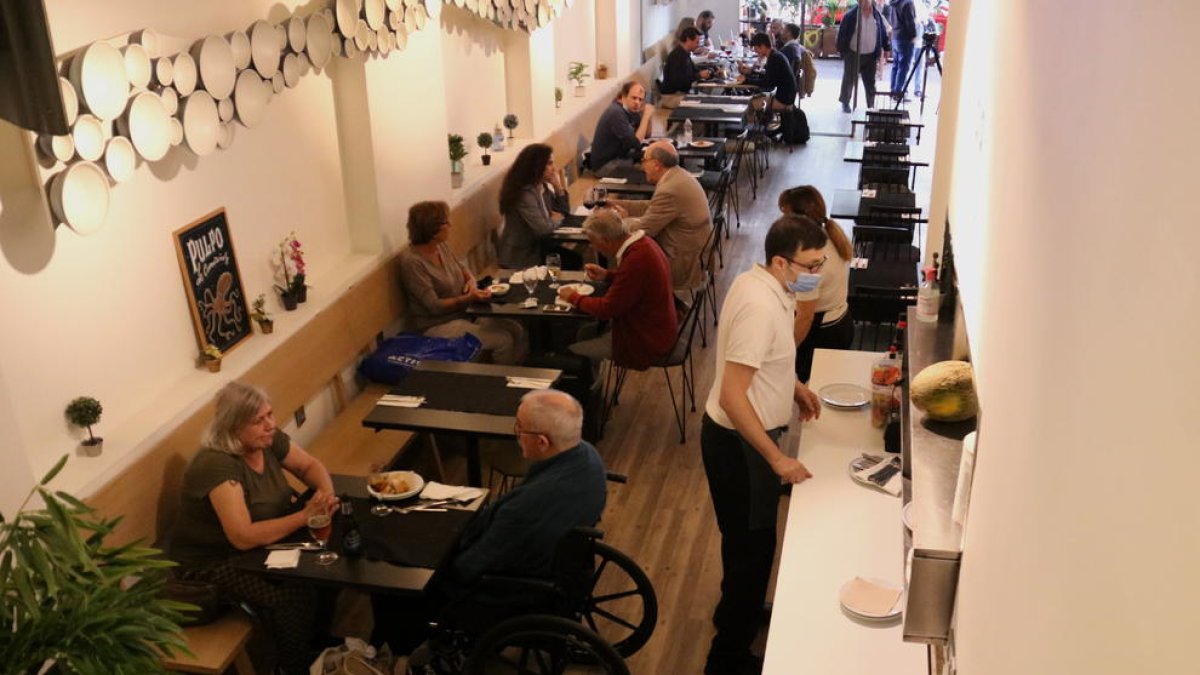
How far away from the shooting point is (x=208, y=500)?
4027mm

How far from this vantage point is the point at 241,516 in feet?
13.1

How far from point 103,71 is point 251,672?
2265 mm

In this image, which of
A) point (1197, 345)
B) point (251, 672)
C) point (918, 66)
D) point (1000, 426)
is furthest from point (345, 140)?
point (918, 66)

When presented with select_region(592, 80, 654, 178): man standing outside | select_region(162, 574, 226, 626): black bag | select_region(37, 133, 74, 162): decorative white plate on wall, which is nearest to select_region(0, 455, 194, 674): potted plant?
select_region(162, 574, 226, 626): black bag

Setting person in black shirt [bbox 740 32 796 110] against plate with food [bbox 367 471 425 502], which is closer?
plate with food [bbox 367 471 425 502]

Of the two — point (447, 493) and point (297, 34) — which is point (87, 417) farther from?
point (297, 34)

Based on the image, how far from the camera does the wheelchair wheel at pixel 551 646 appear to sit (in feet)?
12.2

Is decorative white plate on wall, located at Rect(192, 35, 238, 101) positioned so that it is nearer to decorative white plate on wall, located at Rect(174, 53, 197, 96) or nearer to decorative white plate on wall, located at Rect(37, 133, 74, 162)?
decorative white plate on wall, located at Rect(174, 53, 197, 96)

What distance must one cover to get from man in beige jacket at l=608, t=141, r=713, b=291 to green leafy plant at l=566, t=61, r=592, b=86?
12.2 ft

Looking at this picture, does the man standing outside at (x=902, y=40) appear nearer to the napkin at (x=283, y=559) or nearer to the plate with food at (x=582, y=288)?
the plate with food at (x=582, y=288)

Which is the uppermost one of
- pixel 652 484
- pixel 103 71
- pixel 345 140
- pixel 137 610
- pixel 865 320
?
pixel 103 71

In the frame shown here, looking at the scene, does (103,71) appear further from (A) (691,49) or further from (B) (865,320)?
(A) (691,49)

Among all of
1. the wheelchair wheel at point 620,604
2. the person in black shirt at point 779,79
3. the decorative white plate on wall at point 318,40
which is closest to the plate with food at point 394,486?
the wheelchair wheel at point 620,604

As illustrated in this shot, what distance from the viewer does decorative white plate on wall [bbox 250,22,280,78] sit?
4918mm
